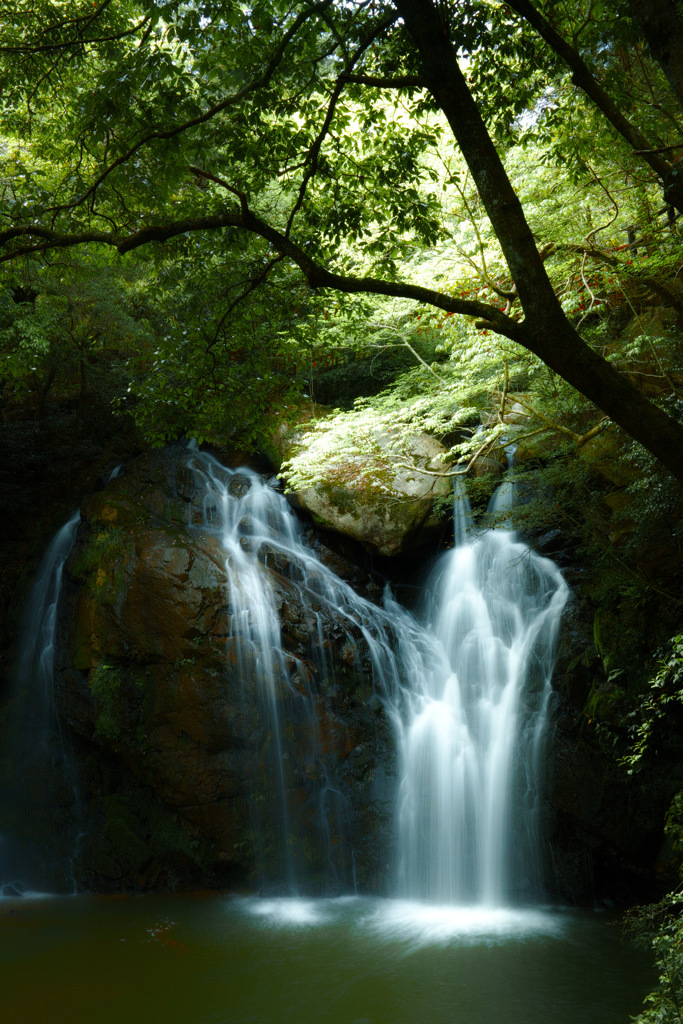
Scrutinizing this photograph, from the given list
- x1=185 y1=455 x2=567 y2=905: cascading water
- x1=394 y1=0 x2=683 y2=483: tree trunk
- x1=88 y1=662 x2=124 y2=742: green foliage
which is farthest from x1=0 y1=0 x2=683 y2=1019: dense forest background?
x1=88 y1=662 x2=124 y2=742: green foliage

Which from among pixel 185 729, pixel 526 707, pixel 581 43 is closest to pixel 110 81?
pixel 581 43

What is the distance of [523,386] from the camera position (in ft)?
37.0

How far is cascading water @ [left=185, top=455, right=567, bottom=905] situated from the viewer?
335 inches

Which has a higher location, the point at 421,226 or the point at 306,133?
the point at 306,133

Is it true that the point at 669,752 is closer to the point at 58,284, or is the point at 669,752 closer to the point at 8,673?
the point at 8,673

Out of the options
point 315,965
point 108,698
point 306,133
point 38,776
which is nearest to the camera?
point 306,133

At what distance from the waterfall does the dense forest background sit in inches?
167

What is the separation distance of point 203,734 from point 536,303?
7412 millimetres

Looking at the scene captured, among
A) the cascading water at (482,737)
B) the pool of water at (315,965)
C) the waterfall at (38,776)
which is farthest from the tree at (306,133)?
the waterfall at (38,776)

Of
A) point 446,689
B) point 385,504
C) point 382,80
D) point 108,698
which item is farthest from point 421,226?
point 108,698

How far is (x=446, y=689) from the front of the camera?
982 centimetres

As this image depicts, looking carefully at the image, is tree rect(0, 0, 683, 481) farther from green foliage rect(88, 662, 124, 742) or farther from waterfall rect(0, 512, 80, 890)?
waterfall rect(0, 512, 80, 890)

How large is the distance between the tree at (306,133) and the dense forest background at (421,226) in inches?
1.0

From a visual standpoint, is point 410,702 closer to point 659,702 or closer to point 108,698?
point 659,702
